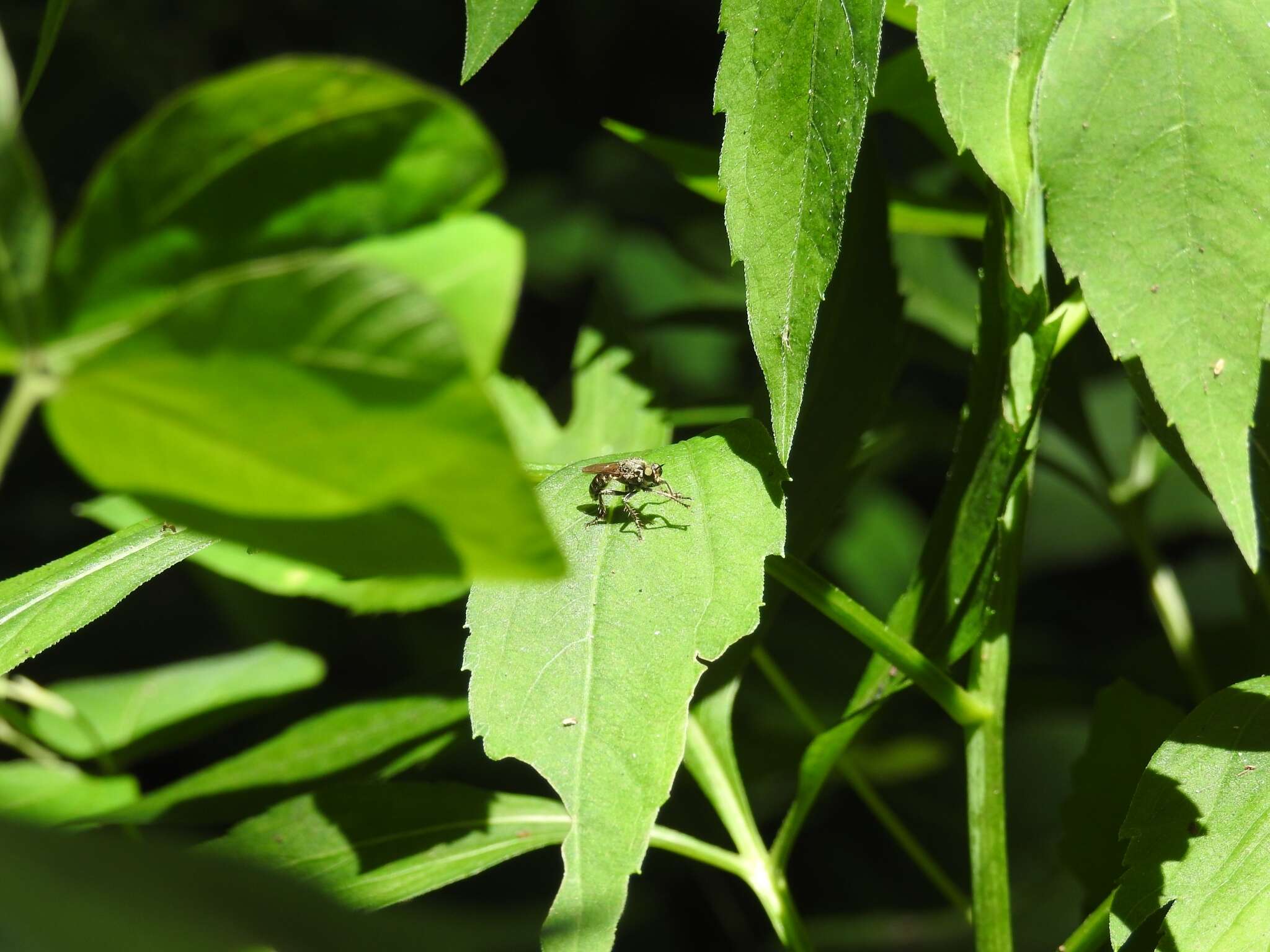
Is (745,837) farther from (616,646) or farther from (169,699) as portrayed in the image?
(169,699)

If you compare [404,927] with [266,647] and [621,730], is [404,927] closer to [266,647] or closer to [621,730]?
[621,730]


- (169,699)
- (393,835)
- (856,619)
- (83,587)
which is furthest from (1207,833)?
(169,699)

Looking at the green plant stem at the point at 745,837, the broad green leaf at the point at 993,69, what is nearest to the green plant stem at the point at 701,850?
the green plant stem at the point at 745,837

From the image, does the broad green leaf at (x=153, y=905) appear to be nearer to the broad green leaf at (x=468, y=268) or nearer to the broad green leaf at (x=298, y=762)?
the broad green leaf at (x=468, y=268)

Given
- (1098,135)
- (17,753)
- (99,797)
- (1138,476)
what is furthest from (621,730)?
(17,753)

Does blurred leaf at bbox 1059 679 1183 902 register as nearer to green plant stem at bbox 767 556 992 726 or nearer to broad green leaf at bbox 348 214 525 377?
green plant stem at bbox 767 556 992 726
